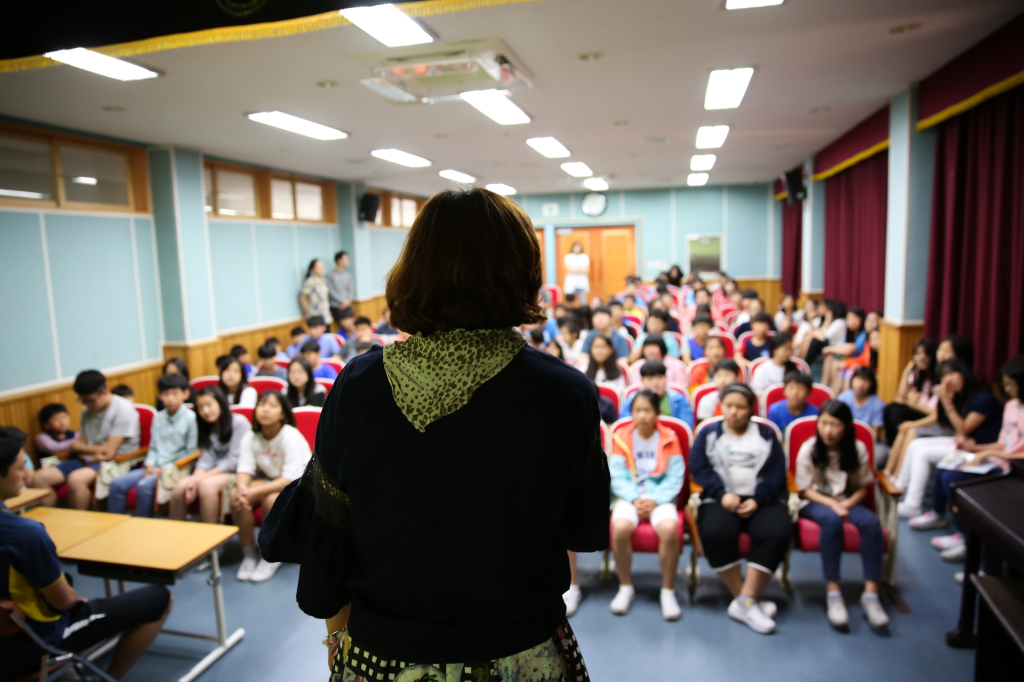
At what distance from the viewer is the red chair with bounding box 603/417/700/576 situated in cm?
320

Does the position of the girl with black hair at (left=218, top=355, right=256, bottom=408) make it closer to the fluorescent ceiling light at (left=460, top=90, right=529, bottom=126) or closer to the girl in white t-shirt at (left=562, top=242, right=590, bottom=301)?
the fluorescent ceiling light at (left=460, top=90, right=529, bottom=126)

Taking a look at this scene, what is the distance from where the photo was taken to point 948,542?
3629mm

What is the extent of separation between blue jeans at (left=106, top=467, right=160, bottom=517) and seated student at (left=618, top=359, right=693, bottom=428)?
3.13 meters

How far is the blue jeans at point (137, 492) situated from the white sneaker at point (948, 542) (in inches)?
190

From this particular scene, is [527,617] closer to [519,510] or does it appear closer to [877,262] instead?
[519,510]

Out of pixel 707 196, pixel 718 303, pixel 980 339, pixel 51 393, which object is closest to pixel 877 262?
pixel 980 339

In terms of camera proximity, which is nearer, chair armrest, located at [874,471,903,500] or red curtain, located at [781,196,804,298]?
chair armrest, located at [874,471,903,500]

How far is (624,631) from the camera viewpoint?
9.91 ft

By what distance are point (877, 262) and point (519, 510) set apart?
8120mm

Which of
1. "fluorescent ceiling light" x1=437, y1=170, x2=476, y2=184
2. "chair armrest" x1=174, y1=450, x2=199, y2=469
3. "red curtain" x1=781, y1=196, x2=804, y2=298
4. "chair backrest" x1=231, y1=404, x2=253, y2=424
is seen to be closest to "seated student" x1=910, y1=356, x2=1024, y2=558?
"chair backrest" x1=231, y1=404, x2=253, y2=424

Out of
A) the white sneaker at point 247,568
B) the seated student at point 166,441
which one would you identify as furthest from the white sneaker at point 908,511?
the seated student at point 166,441

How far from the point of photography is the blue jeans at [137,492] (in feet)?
12.9

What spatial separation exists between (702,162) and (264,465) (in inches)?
363

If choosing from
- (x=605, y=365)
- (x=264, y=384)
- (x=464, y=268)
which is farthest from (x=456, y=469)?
(x=264, y=384)
